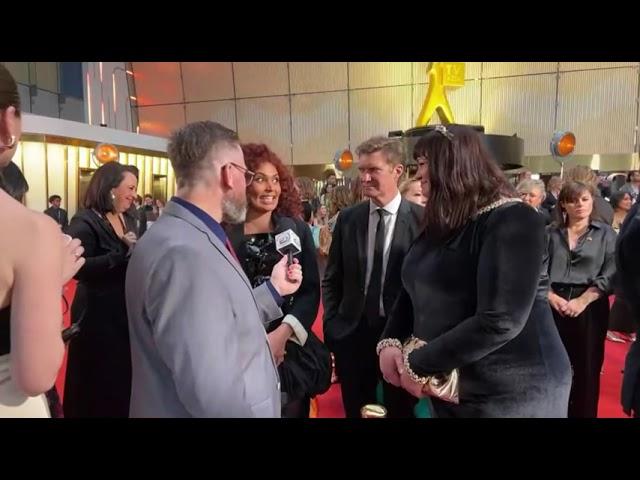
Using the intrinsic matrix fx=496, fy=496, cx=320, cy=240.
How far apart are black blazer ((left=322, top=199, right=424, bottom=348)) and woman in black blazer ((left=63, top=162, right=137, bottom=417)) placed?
3.57 feet

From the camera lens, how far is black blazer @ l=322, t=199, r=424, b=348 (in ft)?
7.62

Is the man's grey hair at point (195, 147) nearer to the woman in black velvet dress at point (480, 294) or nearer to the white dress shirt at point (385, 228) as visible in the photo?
the woman in black velvet dress at point (480, 294)

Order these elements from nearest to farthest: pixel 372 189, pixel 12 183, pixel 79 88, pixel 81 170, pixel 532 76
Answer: pixel 12 183, pixel 372 189, pixel 81 170, pixel 532 76, pixel 79 88

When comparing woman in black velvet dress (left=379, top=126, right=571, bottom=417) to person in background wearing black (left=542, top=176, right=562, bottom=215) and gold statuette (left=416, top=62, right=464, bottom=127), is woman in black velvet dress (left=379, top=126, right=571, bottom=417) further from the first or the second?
gold statuette (left=416, top=62, right=464, bottom=127)

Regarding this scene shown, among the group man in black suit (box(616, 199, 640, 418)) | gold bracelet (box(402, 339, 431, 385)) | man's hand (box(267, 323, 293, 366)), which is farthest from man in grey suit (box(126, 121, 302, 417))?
man in black suit (box(616, 199, 640, 418))

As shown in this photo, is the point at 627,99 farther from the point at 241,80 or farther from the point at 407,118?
the point at 241,80

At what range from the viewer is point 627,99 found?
15086 mm

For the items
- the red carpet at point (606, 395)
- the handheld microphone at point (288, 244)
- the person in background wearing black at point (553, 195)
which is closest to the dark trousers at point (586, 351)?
the red carpet at point (606, 395)

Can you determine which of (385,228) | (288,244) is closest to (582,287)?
(385,228)

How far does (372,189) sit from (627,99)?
1612 centimetres

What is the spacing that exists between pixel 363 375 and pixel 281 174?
1.04 meters

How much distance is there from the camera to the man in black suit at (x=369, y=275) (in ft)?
7.64

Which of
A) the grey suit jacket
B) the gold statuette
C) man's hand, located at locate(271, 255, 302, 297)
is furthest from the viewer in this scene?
the gold statuette
